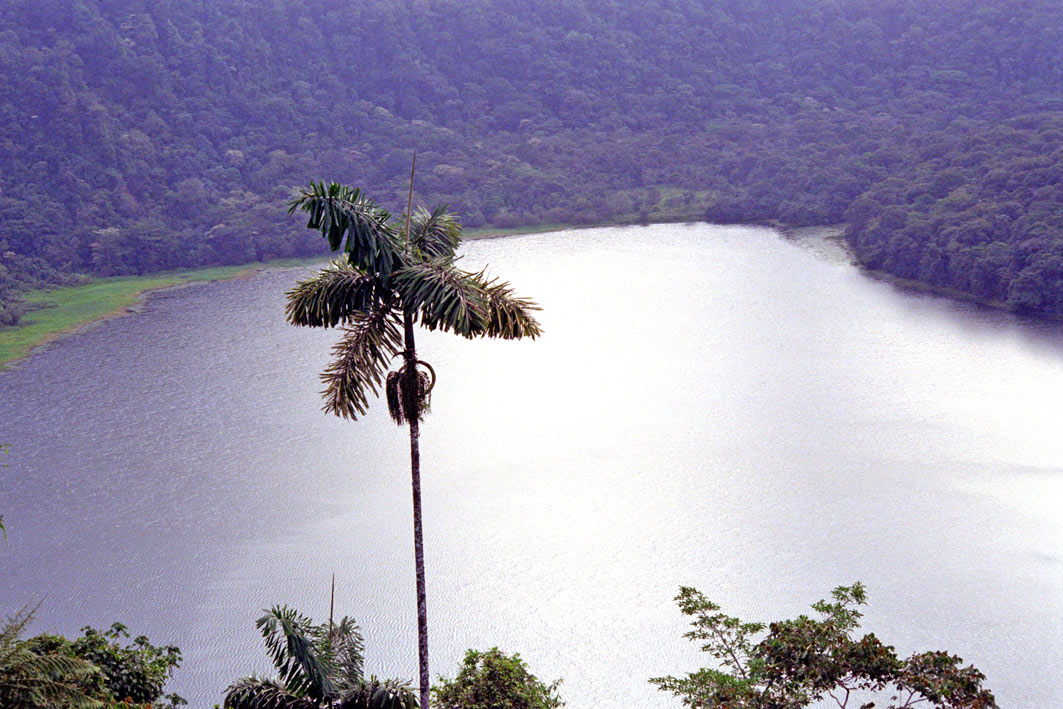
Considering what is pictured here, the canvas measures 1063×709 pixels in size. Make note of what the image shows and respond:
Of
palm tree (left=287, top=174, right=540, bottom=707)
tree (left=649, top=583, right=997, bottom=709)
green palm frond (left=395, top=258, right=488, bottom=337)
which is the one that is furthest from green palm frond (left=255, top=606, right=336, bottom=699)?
tree (left=649, top=583, right=997, bottom=709)

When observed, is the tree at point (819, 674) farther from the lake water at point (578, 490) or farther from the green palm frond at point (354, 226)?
the green palm frond at point (354, 226)

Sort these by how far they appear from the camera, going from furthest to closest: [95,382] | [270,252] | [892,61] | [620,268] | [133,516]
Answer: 1. [892,61]
2. [270,252]
3. [620,268]
4. [95,382]
5. [133,516]

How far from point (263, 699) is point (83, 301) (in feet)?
149

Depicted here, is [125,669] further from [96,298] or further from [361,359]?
[96,298]

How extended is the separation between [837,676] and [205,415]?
24923mm

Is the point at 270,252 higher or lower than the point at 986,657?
higher

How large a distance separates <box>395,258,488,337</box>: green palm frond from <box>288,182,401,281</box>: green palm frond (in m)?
0.25

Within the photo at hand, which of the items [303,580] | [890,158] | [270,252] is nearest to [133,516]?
[303,580]

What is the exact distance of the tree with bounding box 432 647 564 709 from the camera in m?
12.6

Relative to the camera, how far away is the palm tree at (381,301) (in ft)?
31.3

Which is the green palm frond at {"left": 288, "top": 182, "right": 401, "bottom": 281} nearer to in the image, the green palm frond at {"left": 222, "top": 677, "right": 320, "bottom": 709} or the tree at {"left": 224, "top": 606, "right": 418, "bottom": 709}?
the tree at {"left": 224, "top": 606, "right": 418, "bottom": 709}

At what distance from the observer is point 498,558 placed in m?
21.9

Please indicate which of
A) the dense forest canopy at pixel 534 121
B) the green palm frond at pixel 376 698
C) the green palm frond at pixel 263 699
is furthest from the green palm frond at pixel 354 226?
the dense forest canopy at pixel 534 121

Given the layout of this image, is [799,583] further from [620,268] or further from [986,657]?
[620,268]
